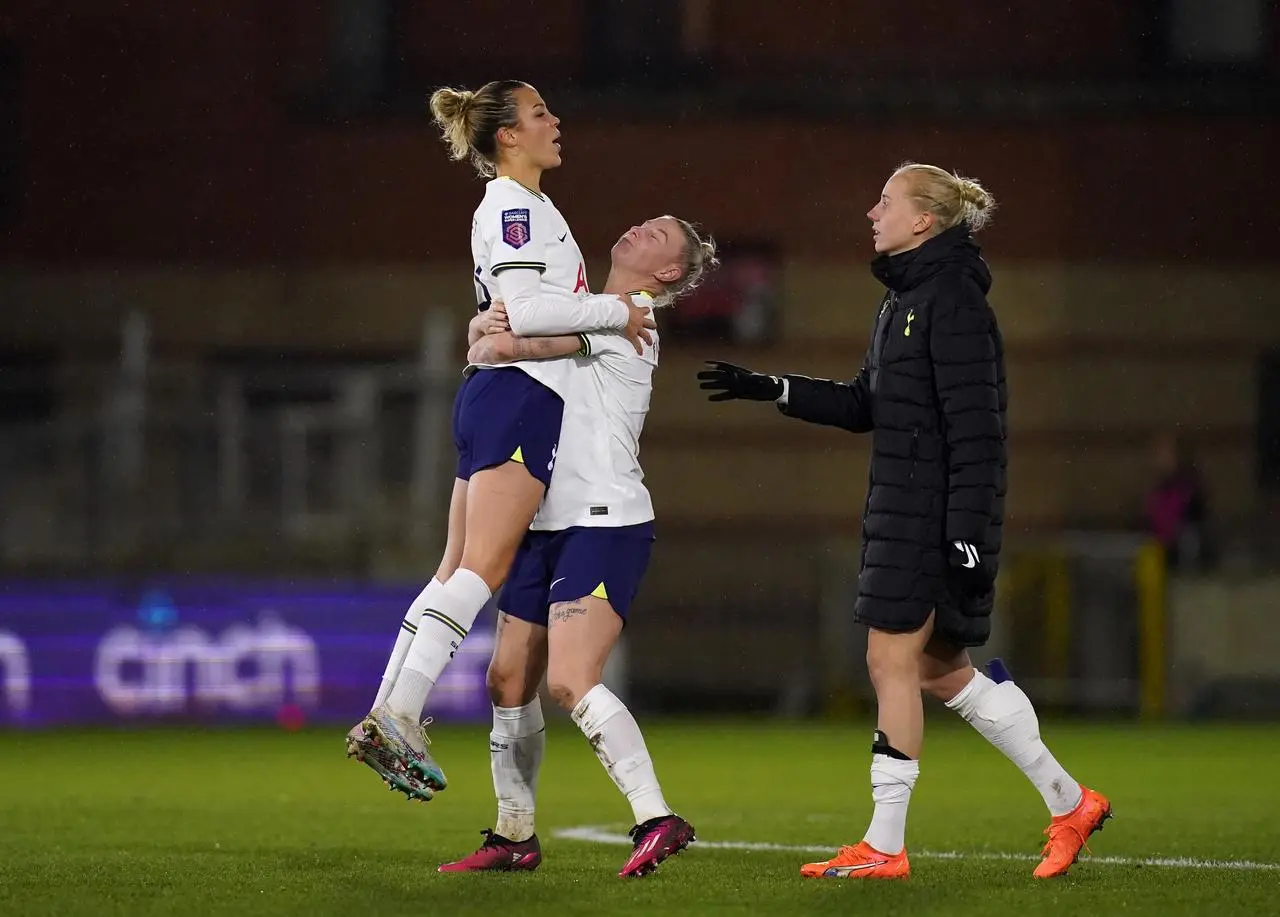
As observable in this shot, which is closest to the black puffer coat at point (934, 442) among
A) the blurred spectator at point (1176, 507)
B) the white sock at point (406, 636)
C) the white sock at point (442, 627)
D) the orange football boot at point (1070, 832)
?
the orange football boot at point (1070, 832)

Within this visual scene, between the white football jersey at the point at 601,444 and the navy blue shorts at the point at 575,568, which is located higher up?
the white football jersey at the point at 601,444

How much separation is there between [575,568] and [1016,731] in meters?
1.51

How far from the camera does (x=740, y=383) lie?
7320 mm

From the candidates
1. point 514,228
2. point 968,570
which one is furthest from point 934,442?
point 514,228

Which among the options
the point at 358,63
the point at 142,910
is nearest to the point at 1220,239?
the point at 358,63

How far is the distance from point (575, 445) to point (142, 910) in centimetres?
196

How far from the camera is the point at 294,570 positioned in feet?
58.0

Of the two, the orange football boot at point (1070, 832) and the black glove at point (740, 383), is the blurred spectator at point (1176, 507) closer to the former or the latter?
the orange football boot at point (1070, 832)

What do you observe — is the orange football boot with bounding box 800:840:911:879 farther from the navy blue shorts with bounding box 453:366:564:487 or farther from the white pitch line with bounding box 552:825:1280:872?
the navy blue shorts with bounding box 453:366:564:487

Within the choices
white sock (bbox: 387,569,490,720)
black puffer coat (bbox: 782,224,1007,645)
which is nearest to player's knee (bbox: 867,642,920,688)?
black puffer coat (bbox: 782,224,1007,645)

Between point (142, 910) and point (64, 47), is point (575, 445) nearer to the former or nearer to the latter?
point (142, 910)

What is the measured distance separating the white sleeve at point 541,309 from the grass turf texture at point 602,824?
1700mm

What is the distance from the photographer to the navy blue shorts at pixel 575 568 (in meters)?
6.98

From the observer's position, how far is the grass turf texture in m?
6.45
